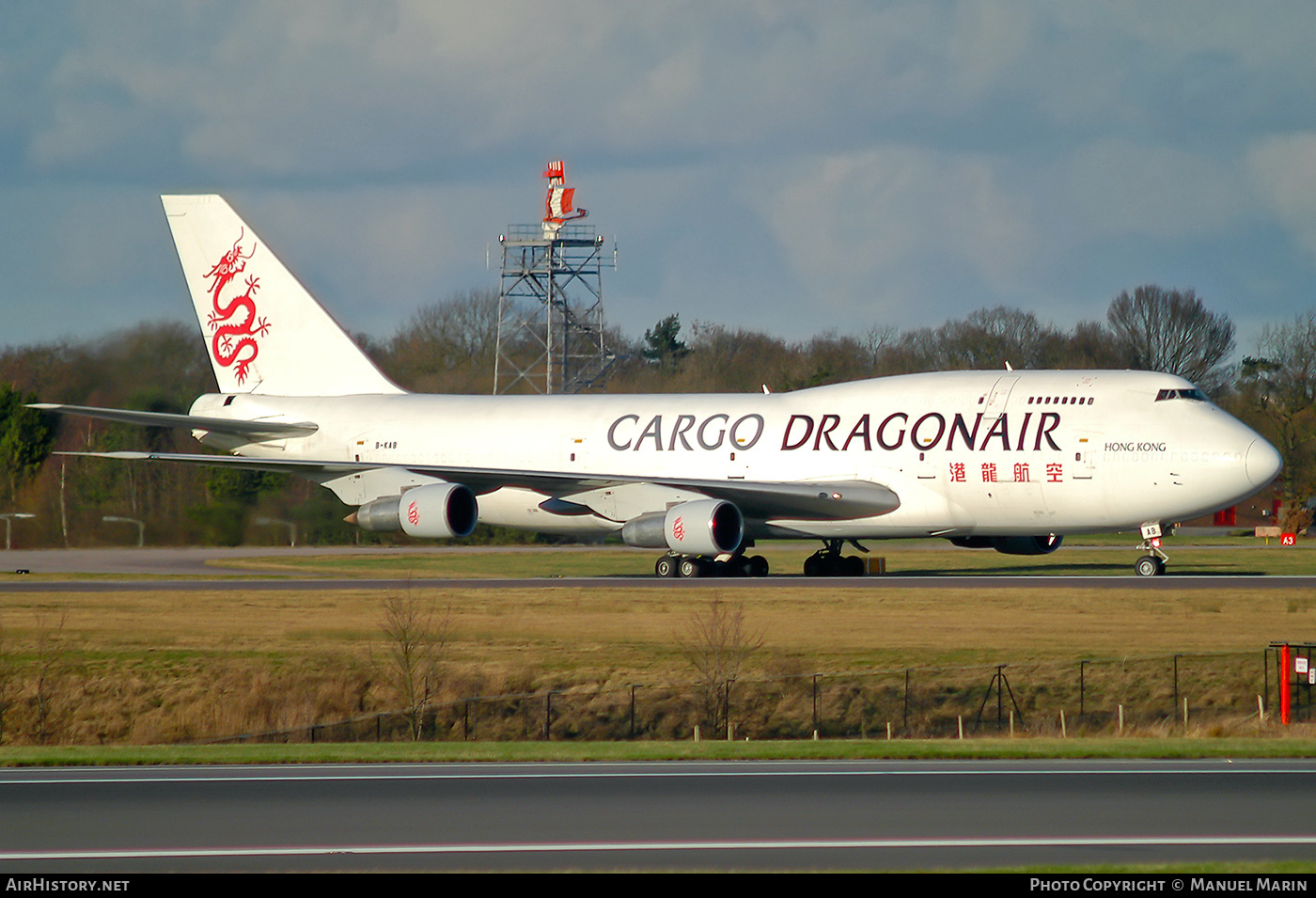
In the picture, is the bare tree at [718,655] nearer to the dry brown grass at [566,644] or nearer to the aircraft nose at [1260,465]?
the dry brown grass at [566,644]

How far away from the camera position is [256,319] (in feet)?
146

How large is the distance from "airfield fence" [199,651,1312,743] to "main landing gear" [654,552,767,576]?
9.78 metres

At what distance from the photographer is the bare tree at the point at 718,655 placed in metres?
25.8

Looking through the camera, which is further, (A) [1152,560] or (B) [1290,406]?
(B) [1290,406]

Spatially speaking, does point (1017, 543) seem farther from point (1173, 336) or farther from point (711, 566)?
point (1173, 336)

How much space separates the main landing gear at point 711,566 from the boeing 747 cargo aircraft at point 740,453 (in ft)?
0.17

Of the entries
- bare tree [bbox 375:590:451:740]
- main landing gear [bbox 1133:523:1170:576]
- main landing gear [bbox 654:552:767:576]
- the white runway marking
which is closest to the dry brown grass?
bare tree [bbox 375:590:451:740]

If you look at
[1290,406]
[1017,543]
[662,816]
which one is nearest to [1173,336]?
[1290,406]

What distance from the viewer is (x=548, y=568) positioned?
42.1m

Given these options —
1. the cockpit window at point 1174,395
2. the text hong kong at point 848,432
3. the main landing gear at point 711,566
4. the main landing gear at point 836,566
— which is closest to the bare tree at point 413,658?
the main landing gear at point 711,566

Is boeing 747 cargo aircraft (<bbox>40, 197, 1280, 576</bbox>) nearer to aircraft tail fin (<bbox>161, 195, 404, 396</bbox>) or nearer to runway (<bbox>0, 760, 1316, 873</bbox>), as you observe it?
aircraft tail fin (<bbox>161, 195, 404, 396</bbox>)

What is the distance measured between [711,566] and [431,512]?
6.94m

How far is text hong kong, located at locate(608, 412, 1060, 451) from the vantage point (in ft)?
110

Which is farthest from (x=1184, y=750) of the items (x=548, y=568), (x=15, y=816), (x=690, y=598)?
(x=548, y=568)
